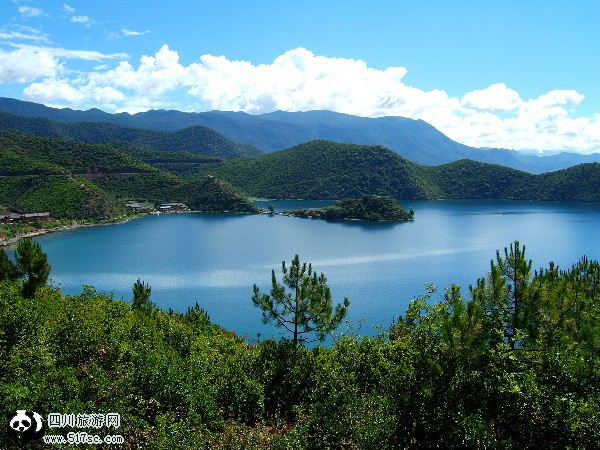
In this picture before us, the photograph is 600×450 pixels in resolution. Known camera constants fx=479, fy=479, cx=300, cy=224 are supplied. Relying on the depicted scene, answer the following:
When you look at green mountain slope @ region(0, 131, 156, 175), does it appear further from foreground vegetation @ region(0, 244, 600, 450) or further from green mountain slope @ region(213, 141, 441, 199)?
foreground vegetation @ region(0, 244, 600, 450)

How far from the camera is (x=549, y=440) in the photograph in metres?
9.08

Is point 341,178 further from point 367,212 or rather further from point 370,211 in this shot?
point 367,212

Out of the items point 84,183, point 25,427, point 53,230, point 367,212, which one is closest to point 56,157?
point 84,183

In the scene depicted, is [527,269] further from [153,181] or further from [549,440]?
[153,181]

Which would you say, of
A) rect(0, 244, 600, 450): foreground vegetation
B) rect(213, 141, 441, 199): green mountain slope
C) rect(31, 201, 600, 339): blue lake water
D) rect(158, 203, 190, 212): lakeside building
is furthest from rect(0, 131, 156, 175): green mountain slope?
rect(0, 244, 600, 450): foreground vegetation

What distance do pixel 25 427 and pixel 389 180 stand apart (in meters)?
180

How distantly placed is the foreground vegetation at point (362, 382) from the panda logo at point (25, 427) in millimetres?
232

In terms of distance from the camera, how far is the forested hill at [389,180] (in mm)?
175125

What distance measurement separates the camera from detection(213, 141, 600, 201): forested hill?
17512 cm

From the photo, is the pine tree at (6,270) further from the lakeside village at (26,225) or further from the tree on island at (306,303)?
the lakeside village at (26,225)

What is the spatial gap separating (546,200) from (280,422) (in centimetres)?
18504

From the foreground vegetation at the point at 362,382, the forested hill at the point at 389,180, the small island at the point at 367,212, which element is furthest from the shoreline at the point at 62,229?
the foreground vegetation at the point at 362,382

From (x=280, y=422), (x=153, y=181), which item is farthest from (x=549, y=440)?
(x=153, y=181)

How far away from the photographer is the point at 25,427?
31.0ft
